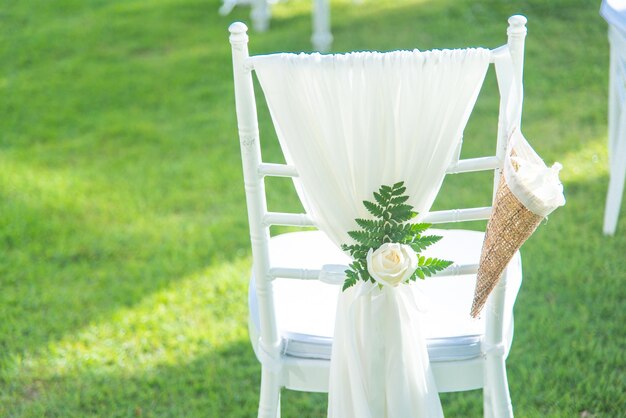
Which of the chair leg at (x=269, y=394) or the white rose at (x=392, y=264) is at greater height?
the white rose at (x=392, y=264)

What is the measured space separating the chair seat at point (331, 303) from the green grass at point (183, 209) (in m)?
0.58

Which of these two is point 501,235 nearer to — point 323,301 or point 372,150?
point 372,150

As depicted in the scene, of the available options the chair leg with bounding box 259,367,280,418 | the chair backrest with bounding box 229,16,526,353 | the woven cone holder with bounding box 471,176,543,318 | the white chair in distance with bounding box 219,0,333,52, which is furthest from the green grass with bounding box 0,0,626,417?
the woven cone holder with bounding box 471,176,543,318

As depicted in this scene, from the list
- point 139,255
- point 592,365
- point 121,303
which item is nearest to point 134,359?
point 121,303

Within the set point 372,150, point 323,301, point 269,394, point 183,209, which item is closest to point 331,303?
point 323,301

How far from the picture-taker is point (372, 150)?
1.35m

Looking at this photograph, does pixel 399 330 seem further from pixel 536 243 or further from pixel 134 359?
pixel 536 243

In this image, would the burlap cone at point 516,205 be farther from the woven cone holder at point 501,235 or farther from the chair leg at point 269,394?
the chair leg at point 269,394

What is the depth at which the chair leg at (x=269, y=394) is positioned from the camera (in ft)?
5.28

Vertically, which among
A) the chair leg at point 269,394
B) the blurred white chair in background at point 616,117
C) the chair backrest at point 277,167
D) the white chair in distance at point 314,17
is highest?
the white chair in distance at point 314,17

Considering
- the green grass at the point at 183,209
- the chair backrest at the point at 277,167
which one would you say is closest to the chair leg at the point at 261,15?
the green grass at the point at 183,209

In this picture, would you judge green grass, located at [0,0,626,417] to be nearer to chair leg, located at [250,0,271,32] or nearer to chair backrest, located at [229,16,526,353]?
chair leg, located at [250,0,271,32]

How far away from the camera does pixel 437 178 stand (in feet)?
4.52

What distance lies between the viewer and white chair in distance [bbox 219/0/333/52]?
4.48 metres
